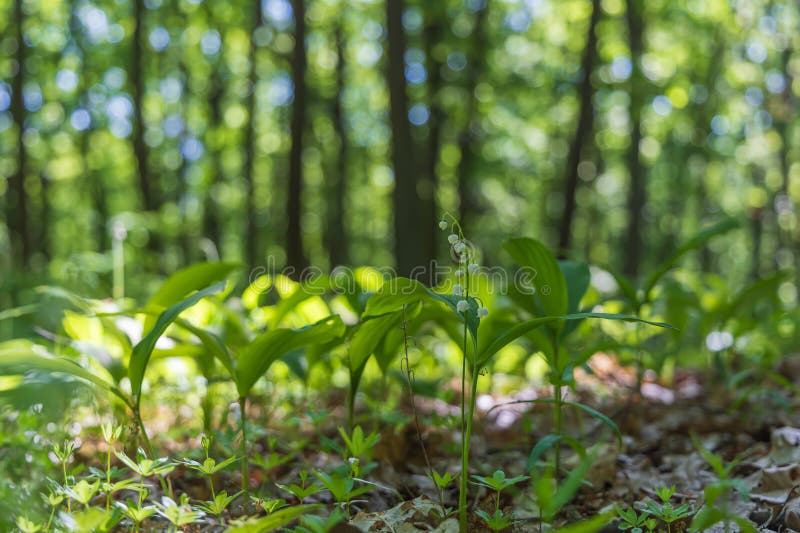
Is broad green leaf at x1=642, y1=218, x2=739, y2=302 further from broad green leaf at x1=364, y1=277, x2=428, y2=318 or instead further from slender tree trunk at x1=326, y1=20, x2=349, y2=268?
slender tree trunk at x1=326, y1=20, x2=349, y2=268

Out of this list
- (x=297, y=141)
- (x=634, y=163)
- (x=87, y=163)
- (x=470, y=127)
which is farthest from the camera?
(x=87, y=163)

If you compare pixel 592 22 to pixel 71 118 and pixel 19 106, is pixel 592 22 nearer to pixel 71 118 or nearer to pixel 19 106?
pixel 19 106

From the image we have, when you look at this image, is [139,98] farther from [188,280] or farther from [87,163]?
[188,280]

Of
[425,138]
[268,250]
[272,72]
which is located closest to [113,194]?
[268,250]

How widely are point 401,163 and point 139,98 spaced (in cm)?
669

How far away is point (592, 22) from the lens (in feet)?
22.1

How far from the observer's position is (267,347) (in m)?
1.85

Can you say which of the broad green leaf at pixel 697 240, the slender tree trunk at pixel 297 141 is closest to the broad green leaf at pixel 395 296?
the broad green leaf at pixel 697 240

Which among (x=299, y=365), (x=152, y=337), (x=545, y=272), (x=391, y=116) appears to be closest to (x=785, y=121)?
(x=391, y=116)

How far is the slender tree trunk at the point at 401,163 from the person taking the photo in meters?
5.77

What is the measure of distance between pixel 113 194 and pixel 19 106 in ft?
28.8

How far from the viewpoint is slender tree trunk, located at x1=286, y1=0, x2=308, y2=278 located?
696cm

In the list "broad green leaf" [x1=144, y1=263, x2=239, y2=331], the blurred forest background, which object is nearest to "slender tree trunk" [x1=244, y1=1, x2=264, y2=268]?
the blurred forest background

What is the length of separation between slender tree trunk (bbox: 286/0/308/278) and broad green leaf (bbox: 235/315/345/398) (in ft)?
16.2
